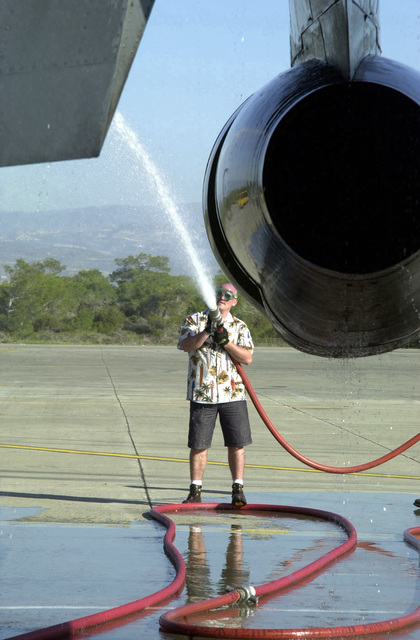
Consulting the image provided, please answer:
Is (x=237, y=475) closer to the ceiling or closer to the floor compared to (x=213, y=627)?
closer to the ceiling

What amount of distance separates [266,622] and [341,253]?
3049 millimetres

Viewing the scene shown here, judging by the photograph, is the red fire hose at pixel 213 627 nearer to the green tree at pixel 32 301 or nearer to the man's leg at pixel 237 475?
the man's leg at pixel 237 475

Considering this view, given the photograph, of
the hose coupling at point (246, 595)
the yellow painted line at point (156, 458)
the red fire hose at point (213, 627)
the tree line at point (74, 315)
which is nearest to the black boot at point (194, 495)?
the red fire hose at point (213, 627)

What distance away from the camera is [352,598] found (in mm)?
4973

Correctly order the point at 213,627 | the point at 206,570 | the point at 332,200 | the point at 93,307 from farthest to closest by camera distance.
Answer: the point at 93,307 → the point at 206,570 → the point at 213,627 → the point at 332,200

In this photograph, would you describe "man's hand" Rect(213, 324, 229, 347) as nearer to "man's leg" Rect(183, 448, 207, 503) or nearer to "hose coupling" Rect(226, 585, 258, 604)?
"hose coupling" Rect(226, 585, 258, 604)

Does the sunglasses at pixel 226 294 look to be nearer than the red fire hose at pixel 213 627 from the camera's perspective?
No

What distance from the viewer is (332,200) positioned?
2.07m

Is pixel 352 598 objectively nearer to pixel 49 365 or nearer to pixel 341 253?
pixel 341 253

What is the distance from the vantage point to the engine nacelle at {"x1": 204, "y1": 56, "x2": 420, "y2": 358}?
80.5 inches

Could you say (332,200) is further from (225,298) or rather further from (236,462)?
(236,462)

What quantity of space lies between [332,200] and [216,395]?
5354 millimetres

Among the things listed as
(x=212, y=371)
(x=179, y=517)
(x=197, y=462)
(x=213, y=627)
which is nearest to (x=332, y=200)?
(x=213, y=627)

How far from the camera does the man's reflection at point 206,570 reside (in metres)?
5.07
